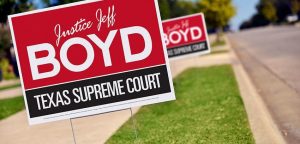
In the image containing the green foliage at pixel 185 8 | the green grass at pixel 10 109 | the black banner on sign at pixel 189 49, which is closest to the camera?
the black banner on sign at pixel 189 49

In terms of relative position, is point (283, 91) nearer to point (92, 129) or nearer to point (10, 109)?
point (92, 129)

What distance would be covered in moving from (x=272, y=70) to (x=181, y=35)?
591cm

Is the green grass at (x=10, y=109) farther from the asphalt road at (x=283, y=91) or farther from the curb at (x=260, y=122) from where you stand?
the asphalt road at (x=283, y=91)

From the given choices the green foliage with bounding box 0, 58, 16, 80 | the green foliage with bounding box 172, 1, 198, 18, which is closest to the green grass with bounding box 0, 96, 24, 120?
the green foliage with bounding box 0, 58, 16, 80

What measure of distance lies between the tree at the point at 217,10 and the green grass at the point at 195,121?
2701 centimetres

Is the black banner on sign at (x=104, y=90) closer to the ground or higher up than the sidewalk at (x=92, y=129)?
higher up

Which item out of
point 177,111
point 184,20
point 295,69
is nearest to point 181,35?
point 184,20

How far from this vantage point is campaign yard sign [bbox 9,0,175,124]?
6309 mm

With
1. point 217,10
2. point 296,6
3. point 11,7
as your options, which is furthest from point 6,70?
point 296,6

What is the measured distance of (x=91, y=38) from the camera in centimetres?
634

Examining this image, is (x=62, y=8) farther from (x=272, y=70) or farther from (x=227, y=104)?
(x=272, y=70)

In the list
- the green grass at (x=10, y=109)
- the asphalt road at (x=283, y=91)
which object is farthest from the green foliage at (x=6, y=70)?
the asphalt road at (x=283, y=91)

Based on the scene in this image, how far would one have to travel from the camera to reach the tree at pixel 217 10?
40281 mm

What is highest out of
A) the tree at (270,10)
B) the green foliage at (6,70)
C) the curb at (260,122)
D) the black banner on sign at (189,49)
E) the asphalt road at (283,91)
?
the black banner on sign at (189,49)
